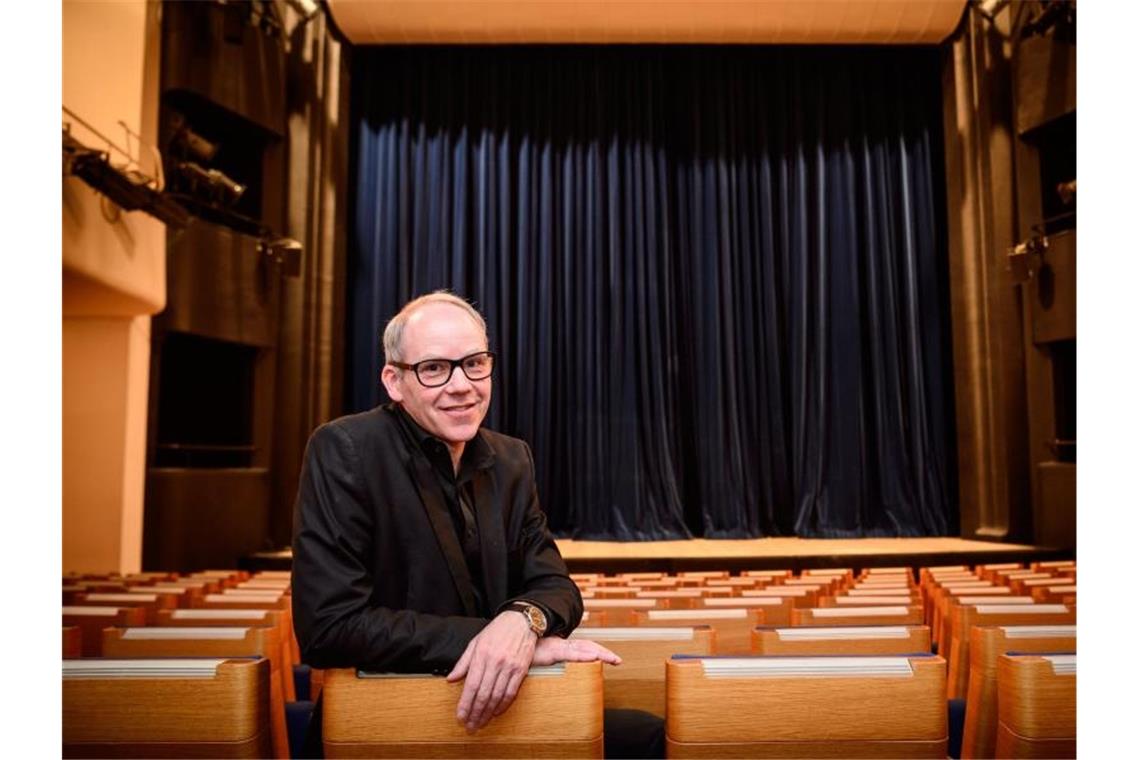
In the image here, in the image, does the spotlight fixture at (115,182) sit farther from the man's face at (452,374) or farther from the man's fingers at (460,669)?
the man's fingers at (460,669)

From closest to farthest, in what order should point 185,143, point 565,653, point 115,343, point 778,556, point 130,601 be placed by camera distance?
point 565,653 → point 130,601 → point 115,343 → point 778,556 → point 185,143

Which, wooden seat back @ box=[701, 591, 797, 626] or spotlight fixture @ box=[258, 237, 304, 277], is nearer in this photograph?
wooden seat back @ box=[701, 591, 797, 626]

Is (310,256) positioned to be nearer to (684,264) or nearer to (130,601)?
(684,264)

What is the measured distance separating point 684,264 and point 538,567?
34.3 ft

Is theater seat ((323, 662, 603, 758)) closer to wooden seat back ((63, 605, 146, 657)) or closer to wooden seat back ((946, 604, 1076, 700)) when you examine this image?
wooden seat back ((946, 604, 1076, 700))

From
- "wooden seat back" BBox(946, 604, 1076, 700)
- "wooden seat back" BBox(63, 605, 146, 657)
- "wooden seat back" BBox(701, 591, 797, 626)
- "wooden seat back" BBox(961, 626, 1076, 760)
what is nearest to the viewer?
"wooden seat back" BBox(961, 626, 1076, 760)

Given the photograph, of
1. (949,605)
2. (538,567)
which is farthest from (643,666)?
(949,605)

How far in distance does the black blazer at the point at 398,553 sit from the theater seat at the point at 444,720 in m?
0.12

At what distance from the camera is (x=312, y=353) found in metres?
10.5

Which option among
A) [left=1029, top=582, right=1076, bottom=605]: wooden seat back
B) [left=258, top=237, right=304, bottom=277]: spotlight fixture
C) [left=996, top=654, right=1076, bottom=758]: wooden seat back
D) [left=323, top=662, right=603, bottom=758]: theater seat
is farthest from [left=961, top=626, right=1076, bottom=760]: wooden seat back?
[left=258, top=237, right=304, bottom=277]: spotlight fixture

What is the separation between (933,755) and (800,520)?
33.5 ft

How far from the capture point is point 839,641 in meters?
2.33

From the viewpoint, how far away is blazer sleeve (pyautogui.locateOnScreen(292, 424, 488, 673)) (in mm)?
1564

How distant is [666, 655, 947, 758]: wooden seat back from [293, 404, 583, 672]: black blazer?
1.15ft
